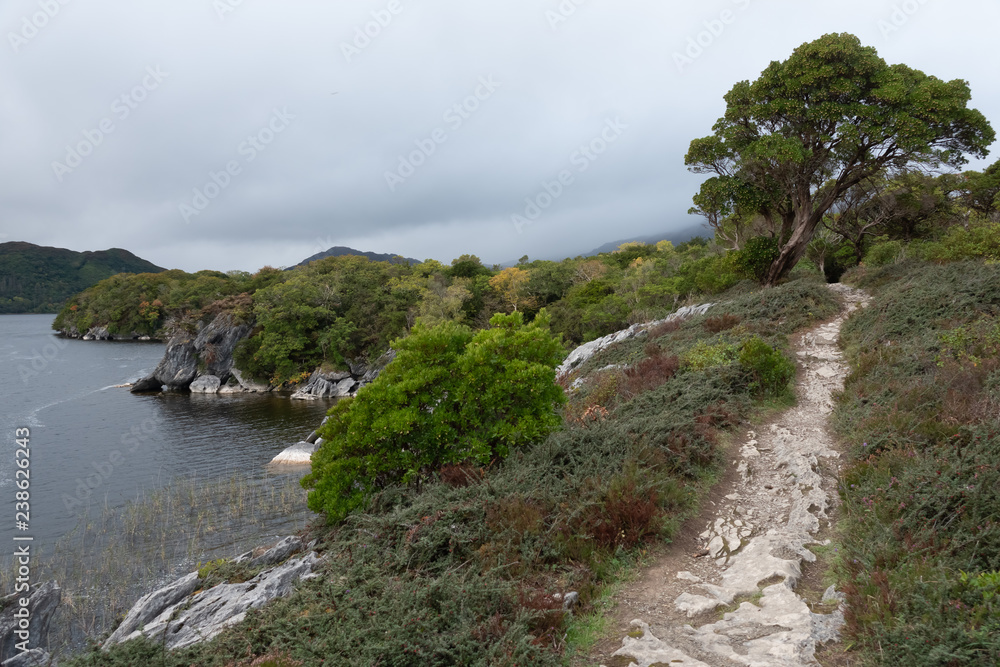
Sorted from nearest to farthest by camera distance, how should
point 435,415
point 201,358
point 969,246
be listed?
point 435,415, point 969,246, point 201,358

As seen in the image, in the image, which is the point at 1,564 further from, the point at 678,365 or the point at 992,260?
the point at 992,260

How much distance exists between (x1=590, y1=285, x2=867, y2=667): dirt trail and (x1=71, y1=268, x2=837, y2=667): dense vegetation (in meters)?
0.54

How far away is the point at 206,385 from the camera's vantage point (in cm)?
5097

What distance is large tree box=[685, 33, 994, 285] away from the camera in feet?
64.1

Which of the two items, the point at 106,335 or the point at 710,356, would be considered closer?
the point at 710,356

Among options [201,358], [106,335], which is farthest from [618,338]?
[106,335]

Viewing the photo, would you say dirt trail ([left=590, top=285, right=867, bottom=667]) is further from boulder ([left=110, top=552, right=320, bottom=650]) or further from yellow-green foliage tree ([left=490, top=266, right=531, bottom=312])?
yellow-green foliage tree ([left=490, top=266, right=531, bottom=312])

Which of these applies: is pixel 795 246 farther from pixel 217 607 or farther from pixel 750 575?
pixel 217 607

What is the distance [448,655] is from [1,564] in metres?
18.2

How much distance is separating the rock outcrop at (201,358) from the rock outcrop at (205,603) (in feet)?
155

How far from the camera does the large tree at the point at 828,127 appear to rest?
64.1 ft

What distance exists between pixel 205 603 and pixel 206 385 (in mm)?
49633

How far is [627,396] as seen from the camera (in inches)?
539

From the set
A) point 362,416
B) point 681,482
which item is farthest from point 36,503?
point 681,482
